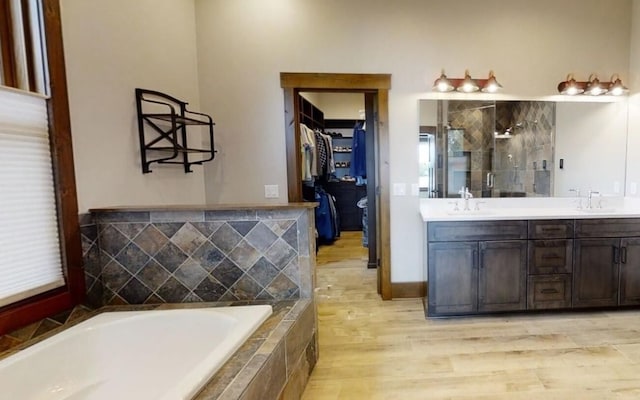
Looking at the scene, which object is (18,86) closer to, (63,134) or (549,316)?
(63,134)

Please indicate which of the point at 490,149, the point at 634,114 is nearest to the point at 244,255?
the point at 490,149

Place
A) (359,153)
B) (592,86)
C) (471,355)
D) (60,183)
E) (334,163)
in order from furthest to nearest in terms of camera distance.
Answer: (334,163) < (359,153) < (592,86) < (471,355) < (60,183)

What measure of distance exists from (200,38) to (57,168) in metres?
1.87

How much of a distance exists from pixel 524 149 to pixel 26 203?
12.8 feet

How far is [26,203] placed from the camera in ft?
5.27

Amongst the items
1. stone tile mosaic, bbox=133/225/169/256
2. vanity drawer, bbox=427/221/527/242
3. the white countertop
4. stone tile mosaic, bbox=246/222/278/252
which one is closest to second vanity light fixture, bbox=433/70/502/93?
the white countertop

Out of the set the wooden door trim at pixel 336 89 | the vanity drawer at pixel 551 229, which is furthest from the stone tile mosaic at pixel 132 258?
the vanity drawer at pixel 551 229

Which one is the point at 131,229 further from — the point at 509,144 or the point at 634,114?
the point at 634,114

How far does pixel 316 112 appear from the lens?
20.2 feet

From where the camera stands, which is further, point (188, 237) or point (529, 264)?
point (529, 264)

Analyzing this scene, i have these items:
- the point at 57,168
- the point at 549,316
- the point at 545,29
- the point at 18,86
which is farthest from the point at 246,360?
the point at 545,29

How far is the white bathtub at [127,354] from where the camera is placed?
1.45m

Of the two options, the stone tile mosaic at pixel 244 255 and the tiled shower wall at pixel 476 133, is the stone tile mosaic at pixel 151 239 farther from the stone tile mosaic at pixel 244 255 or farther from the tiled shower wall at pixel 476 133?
the tiled shower wall at pixel 476 133

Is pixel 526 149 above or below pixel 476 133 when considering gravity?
below
